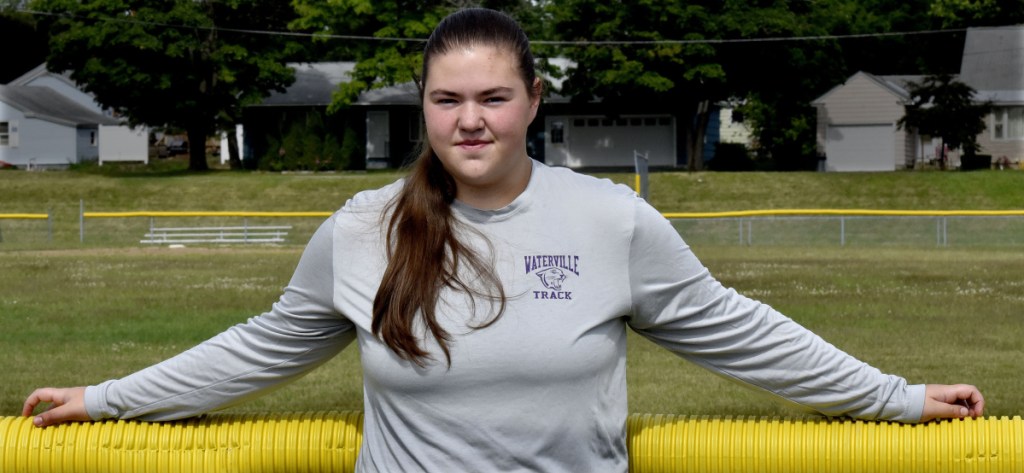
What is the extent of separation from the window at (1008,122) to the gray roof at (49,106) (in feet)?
146

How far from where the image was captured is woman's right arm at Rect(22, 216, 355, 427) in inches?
129

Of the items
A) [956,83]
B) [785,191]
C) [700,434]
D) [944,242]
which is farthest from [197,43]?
[700,434]

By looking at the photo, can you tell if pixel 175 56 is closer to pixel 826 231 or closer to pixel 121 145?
pixel 121 145

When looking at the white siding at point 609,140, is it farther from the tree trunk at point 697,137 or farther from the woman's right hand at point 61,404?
the woman's right hand at point 61,404

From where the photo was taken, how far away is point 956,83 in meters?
55.9

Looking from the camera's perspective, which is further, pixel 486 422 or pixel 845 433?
pixel 845 433

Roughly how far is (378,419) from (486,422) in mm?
279

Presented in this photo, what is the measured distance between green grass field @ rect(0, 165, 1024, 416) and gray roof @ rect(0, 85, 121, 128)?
35.6m

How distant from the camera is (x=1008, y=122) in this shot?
63.0 m

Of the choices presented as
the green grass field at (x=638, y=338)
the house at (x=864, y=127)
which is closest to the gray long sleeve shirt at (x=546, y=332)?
the green grass field at (x=638, y=338)

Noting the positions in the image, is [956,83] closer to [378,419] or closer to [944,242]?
[944,242]

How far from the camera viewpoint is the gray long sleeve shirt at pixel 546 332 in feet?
10.2

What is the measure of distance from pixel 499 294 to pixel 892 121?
62055 mm

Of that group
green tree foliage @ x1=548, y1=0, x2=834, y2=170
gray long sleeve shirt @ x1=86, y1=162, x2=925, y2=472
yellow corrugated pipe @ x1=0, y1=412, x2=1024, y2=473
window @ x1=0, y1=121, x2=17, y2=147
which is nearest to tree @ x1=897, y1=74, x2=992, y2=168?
green tree foliage @ x1=548, y1=0, x2=834, y2=170
